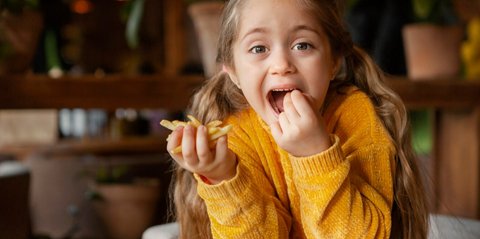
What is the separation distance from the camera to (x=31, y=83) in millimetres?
1398

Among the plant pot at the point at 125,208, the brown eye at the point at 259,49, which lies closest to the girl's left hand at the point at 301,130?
the brown eye at the point at 259,49

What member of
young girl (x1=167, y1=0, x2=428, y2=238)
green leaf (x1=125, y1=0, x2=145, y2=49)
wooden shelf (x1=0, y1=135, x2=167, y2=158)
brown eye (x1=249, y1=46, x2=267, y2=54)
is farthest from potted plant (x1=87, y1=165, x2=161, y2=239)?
brown eye (x1=249, y1=46, x2=267, y2=54)

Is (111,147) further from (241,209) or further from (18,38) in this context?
(241,209)

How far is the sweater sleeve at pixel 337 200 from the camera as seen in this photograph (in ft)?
2.47

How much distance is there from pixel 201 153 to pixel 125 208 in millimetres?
1502

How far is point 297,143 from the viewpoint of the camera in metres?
0.76

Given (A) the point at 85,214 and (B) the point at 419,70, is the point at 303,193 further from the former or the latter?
(A) the point at 85,214

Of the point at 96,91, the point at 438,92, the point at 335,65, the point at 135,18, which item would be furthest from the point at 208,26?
the point at 335,65

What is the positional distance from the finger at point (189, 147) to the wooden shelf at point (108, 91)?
2.48 feet

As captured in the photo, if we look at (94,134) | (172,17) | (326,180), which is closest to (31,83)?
(326,180)

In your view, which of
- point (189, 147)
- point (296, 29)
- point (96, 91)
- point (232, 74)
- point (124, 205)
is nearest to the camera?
point (189, 147)

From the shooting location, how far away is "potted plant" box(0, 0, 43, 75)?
1.47 metres

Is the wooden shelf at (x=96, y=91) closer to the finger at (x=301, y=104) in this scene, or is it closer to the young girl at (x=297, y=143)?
the young girl at (x=297, y=143)

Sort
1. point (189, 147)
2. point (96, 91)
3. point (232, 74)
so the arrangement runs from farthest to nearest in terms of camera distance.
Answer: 1. point (96, 91)
2. point (232, 74)
3. point (189, 147)
